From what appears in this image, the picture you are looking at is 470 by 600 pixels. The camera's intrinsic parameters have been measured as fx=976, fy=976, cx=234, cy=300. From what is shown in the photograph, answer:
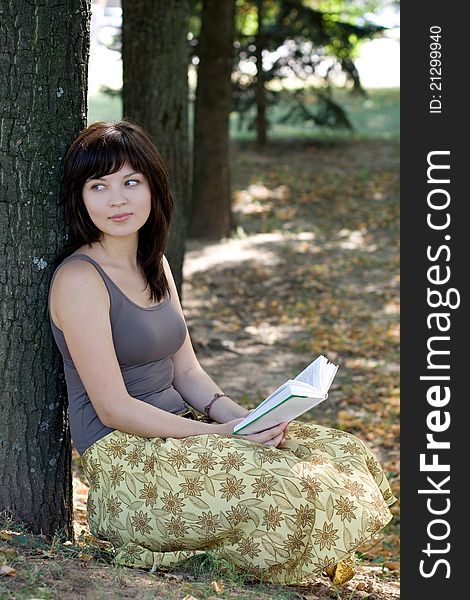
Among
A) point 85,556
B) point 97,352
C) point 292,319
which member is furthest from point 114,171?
point 292,319

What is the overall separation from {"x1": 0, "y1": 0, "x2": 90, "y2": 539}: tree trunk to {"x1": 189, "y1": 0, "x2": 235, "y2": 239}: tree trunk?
7.84 metres

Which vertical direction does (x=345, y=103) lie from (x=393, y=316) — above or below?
above

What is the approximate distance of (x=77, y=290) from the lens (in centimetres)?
345

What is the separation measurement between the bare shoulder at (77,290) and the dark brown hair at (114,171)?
6.7 inches

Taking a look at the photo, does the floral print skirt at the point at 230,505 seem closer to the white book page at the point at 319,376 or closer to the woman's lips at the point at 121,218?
the white book page at the point at 319,376

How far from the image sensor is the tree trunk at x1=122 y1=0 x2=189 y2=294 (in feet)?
22.1

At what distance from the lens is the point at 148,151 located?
362 cm

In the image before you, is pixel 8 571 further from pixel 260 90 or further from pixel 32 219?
pixel 260 90

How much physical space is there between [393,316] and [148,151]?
6.04 m

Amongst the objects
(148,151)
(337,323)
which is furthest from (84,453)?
(337,323)

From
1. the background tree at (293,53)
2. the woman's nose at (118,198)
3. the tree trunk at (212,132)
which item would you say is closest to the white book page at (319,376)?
the woman's nose at (118,198)

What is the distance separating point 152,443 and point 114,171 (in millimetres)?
994

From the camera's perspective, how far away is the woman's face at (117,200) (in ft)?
11.6

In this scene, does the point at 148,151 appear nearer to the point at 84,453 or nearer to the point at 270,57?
the point at 84,453
